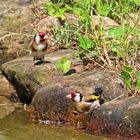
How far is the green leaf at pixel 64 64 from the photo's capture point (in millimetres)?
7191

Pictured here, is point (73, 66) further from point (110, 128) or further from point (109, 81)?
point (110, 128)

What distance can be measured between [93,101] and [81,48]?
1.23 meters

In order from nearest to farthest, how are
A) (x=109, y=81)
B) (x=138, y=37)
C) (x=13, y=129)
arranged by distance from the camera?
(x=13, y=129), (x=109, y=81), (x=138, y=37)

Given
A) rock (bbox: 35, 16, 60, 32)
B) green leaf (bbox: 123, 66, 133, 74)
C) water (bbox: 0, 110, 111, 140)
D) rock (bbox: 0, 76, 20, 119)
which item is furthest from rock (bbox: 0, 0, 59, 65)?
green leaf (bbox: 123, 66, 133, 74)

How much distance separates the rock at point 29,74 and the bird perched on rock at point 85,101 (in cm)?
87

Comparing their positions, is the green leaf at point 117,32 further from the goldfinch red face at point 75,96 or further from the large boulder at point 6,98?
the large boulder at point 6,98

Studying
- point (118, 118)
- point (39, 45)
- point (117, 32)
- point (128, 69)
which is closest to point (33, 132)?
point (118, 118)

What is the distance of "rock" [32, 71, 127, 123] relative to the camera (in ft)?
21.5

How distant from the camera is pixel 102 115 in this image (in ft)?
20.1

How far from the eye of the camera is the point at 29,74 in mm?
7535

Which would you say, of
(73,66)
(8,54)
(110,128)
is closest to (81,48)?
(73,66)

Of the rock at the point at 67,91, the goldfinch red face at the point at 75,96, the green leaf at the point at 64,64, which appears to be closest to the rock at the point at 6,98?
the rock at the point at 67,91

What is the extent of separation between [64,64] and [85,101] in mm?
903

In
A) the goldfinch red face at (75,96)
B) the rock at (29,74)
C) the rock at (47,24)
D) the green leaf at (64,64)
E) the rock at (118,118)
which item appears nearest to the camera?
the rock at (118,118)
